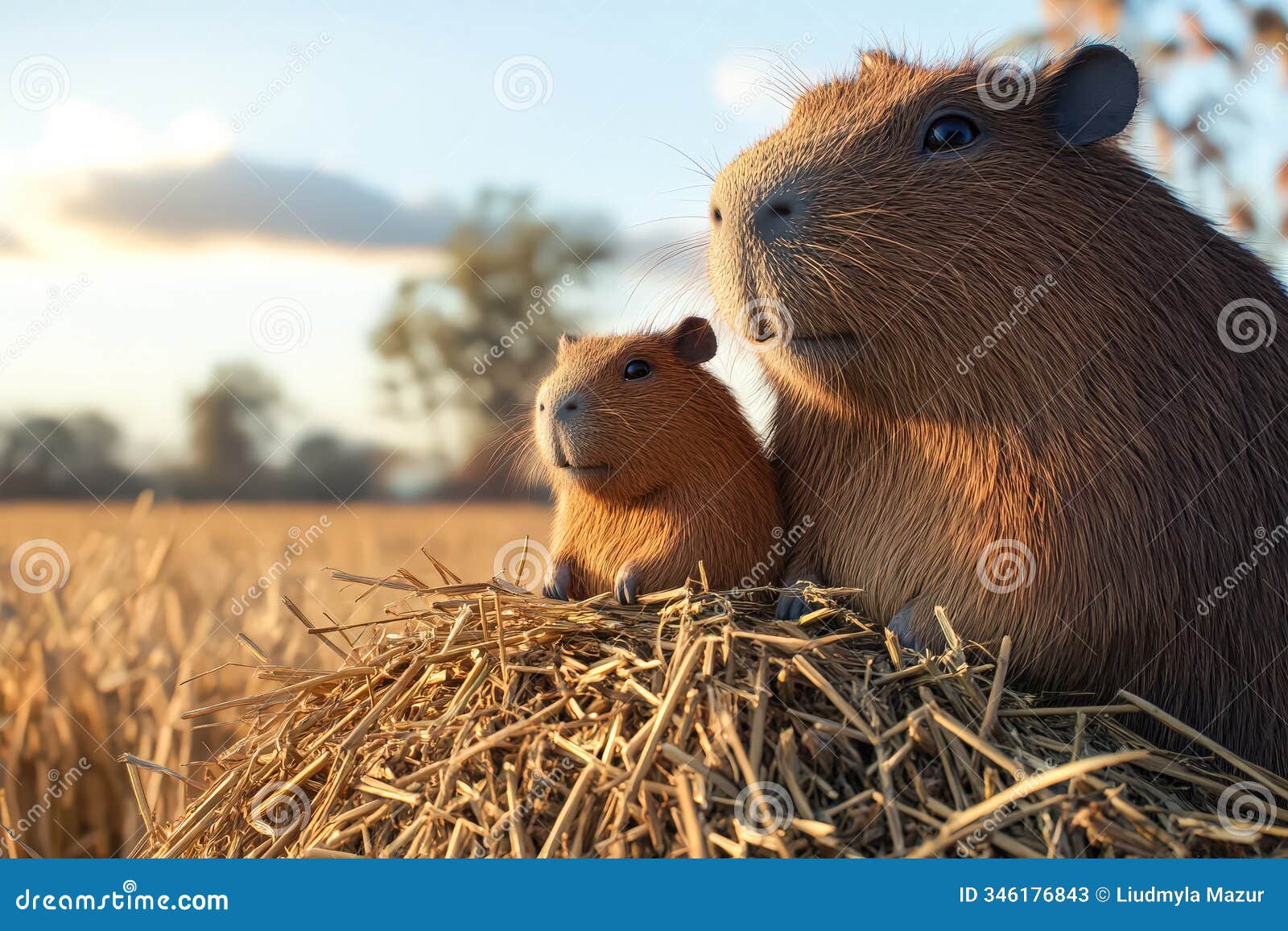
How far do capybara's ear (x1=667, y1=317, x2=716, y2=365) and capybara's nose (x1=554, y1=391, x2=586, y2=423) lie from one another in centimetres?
37

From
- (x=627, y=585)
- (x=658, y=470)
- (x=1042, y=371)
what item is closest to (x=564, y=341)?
(x=658, y=470)

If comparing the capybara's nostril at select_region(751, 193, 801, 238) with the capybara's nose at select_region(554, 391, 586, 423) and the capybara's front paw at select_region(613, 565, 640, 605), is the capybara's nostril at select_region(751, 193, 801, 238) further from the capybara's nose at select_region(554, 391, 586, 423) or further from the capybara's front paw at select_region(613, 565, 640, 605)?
the capybara's front paw at select_region(613, 565, 640, 605)

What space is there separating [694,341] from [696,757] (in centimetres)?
136

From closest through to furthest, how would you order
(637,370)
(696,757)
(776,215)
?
1. (696,757)
2. (776,215)
3. (637,370)

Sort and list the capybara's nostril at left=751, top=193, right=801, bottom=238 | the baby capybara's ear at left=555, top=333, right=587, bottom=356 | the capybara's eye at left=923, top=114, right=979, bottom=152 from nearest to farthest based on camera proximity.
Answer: the capybara's nostril at left=751, top=193, right=801, bottom=238 → the capybara's eye at left=923, top=114, right=979, bottom=152 → the baby capybara's ear at left=555, top=333, right=587, bottom=356

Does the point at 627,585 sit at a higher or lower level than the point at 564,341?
lower

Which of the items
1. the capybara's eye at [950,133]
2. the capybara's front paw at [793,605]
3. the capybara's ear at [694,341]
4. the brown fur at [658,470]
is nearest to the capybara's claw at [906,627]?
the capybara's front paw at [793,605]

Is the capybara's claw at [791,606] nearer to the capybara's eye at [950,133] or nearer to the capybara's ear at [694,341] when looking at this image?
the capybara's ear at [694,341]

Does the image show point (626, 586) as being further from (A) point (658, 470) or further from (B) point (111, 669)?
(B) point (111, 669)

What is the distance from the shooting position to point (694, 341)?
3.02 meters

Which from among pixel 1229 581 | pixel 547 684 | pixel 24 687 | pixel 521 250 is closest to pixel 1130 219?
pixel 1229 581

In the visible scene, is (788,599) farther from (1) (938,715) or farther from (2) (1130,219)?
(2) (1130,219)

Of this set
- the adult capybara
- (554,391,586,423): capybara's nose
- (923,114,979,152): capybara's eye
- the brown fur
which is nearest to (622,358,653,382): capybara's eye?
the brown fur

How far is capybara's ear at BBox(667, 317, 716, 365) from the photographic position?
3016mm
